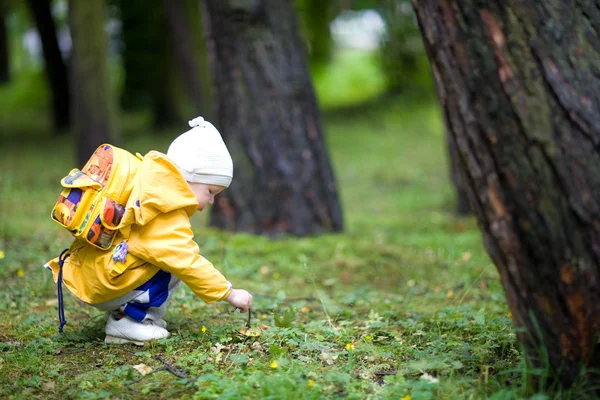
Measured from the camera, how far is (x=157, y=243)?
120 inches

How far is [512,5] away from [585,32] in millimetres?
366

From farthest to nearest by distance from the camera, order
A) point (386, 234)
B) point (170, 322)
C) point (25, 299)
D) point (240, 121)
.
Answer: point (386, 234) → point (240, 121) → point (25, 299) → point (170, 322)

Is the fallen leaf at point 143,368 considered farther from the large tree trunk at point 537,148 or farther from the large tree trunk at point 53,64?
the large tree trunk at point 53,64

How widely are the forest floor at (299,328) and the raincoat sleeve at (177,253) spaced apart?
0.34m

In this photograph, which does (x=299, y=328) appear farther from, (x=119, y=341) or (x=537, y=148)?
(x=537, y=148)

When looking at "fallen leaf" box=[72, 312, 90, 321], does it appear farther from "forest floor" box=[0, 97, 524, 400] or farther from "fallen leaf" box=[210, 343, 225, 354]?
"fallen leaf" box=[210, 343, 225, 354]

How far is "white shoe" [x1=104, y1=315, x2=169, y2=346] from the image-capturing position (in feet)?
10.9

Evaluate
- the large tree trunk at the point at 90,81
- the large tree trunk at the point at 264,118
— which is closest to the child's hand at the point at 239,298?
the large tree trunk at the point at 264,118

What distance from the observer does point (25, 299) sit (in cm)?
416

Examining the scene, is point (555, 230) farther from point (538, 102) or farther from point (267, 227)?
point (267, 227)

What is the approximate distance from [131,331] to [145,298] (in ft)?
0.64

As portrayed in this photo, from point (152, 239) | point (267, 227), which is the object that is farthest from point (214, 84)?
point (152, 239)

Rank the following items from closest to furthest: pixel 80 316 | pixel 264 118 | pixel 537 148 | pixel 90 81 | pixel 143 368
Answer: pixel 537 148 < pixel 143 368 < pixel 80 316 < pixel 264 118 < pixel 90 81

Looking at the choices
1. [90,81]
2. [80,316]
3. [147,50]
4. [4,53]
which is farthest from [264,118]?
[4,53]
